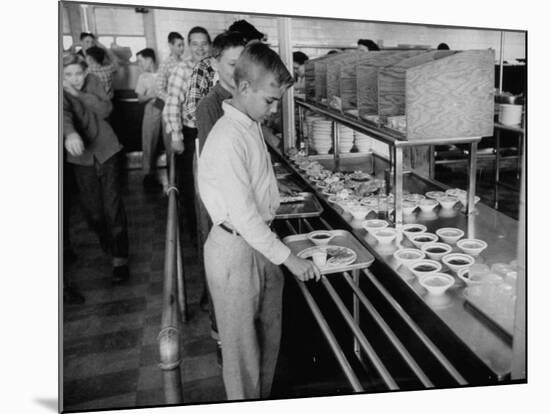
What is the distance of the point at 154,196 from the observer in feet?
12.6

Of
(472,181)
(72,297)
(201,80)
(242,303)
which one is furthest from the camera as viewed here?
(72,297)

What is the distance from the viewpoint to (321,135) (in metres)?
4.41

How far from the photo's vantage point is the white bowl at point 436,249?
223cm

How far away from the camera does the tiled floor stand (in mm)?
2504

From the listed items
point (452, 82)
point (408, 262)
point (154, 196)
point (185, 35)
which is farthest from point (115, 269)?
point (452, 82)

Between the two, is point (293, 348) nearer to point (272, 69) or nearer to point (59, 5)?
point (272, 69)

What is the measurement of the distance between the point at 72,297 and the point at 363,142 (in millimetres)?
2540

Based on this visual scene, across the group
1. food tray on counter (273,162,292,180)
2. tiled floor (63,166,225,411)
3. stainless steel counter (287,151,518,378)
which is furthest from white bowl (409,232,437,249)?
food tray on counter (273,162,292,180)

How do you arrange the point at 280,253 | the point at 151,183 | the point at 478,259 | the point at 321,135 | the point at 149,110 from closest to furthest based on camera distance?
the point at 280,253, the point at 478,259, the point at 149,110, the point at 321,135, the point at 151,183

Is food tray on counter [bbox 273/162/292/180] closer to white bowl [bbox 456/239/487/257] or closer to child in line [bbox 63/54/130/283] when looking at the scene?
child in line [bbox 63/54/130/283]

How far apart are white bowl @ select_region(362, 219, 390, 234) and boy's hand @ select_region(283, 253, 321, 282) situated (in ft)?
2.19

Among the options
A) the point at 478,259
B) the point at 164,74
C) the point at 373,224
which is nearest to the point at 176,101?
the point at 164,74

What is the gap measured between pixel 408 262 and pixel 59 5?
1.73 meters

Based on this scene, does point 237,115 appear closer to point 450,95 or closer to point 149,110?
point 450,95
